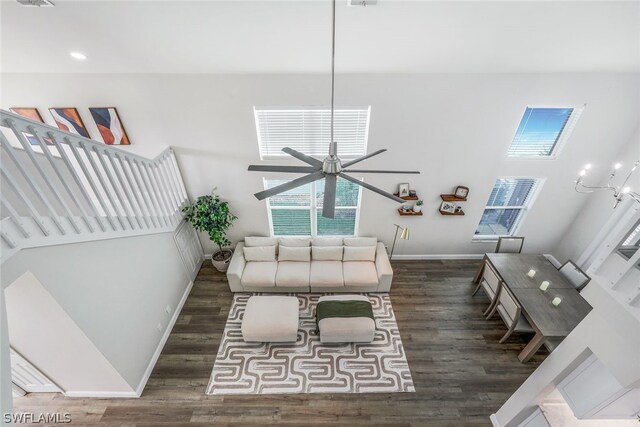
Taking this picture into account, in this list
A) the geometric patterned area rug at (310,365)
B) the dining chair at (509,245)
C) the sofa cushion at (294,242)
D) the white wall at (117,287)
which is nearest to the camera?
the white wall at (117,287)

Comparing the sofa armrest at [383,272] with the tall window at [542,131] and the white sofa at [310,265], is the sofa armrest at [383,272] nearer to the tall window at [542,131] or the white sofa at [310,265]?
the white sofa at [310,265]

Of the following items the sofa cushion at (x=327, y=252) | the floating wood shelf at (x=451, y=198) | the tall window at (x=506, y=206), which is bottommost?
the sofa cushion at (x=327, y=252)

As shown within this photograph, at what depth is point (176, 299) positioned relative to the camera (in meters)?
4.58

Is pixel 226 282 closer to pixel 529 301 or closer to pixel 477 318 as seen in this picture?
pixel 477 318

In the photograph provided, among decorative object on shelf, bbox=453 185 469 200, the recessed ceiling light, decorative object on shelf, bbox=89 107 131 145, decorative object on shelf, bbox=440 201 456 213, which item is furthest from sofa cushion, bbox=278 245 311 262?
the recessed ceiling light

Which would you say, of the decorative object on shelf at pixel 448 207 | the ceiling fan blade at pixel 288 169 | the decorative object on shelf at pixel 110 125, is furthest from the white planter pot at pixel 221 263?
the decorative object on shelf at pixel 448 207

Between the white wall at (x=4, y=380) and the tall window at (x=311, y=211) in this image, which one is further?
the tall window at (x=311, y=211)

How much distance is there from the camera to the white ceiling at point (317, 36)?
8.89 ft

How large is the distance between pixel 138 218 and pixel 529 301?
5.59 metres

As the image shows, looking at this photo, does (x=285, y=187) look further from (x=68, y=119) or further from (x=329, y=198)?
(x=68, y=119)

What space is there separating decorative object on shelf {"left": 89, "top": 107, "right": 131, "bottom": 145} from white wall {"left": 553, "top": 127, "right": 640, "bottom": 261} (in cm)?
763

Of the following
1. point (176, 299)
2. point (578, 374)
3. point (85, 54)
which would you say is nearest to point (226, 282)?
point (176, 299)

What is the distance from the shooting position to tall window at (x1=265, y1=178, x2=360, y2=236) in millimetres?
5055

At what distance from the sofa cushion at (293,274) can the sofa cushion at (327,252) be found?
244 millimetres
